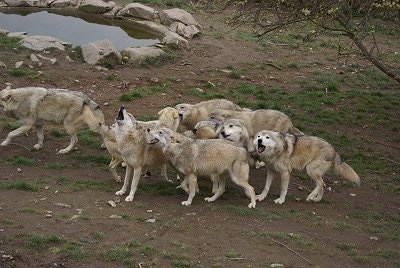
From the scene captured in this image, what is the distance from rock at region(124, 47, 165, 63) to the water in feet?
4.55

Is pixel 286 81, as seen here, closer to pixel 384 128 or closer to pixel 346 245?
pixel 384 128

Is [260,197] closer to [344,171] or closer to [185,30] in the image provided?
[344,171]

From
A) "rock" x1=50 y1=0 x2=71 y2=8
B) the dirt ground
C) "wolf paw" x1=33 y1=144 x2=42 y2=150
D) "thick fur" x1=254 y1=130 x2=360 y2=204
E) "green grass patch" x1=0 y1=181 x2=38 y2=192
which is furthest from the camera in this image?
"rock" x1=50 y1=0 x2=71 y2=8

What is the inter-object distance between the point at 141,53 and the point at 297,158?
944 centimetres

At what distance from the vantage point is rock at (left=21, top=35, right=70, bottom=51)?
61.8 ft

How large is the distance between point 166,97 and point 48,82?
334 centimetres

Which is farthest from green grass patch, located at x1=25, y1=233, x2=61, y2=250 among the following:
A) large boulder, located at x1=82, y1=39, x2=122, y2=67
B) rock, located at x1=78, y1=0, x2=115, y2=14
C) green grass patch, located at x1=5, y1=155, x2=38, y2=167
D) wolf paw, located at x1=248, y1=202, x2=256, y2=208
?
rock, located at x1=78, y1=0, x2=115, y2=14

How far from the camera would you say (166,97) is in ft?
56.0

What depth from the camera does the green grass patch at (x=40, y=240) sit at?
8.46 metres

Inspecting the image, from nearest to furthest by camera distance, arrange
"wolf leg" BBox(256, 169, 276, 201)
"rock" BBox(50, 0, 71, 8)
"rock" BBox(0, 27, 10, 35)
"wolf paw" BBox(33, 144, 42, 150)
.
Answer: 1. "wolf leg" BBox(256, 169, 276, 201)
2. "wolf paw" BBox(33, 144, 42, 150)
3. "rock" BBox(0, 27, 10, 35)
4. "rock" BBox(50, 0, 71, 8)

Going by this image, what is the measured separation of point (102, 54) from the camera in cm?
1855

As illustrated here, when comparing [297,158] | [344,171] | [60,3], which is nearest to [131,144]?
[297,158]

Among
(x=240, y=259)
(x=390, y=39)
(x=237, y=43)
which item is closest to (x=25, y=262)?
(x=240, y=259)

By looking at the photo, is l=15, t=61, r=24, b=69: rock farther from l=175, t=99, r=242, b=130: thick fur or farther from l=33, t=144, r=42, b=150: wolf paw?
l=175, t=99, r=242, b=130: thick fur
